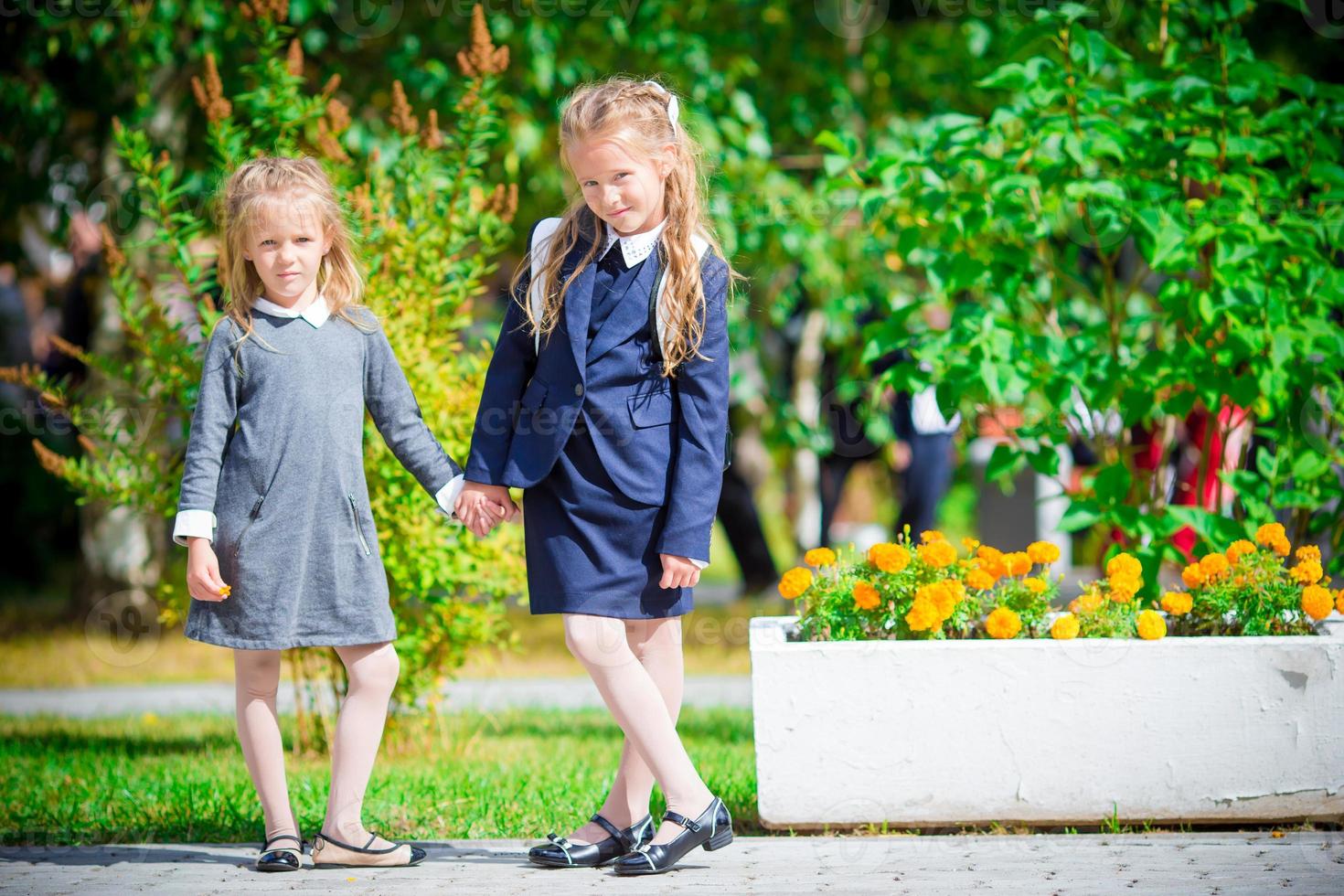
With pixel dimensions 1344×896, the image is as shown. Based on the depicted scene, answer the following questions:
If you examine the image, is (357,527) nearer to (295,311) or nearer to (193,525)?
(193,525)

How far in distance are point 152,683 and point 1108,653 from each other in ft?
16.7

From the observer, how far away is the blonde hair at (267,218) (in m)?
3.13

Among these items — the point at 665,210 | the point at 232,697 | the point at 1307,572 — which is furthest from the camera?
the point at 232,697

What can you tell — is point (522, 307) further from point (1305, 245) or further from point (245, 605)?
point (1305, 245)

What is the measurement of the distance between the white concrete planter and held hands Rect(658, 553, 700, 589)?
1.34ft

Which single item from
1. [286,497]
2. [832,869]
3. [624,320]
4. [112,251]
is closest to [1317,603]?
[832,869]

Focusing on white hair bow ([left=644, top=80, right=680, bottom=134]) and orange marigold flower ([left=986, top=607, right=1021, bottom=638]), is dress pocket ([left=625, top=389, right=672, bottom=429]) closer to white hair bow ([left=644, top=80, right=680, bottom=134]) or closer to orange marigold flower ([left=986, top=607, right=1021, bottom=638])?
white hair bow ([left=644, top=80, right=680, bottom=134])

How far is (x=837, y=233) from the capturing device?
7.68m

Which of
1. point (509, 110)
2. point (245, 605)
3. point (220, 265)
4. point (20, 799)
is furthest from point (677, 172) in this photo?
point (509, 110)

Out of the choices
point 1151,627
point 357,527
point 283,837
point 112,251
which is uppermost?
point 112,251

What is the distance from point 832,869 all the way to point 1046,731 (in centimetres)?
66

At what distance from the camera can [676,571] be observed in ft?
9.82

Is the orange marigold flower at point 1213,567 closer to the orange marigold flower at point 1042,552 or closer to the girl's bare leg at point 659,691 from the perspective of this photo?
the orange marigold flower at point 1042,552

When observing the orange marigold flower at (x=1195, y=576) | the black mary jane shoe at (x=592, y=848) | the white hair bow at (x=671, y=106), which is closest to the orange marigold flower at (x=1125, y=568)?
the orange marigold flower at (x=1195, y=576)
